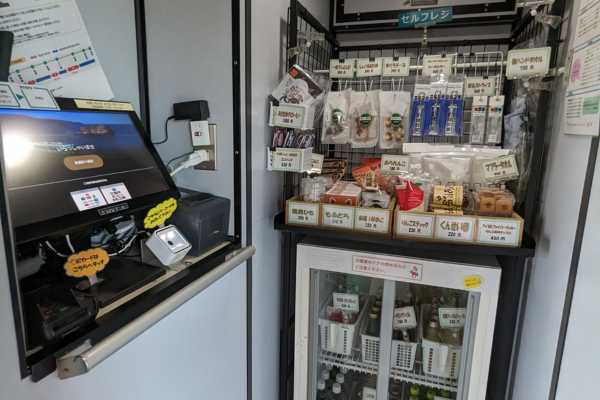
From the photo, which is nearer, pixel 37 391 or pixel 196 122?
pixel 37 391

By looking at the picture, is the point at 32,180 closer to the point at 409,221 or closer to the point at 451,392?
the point at 409,221

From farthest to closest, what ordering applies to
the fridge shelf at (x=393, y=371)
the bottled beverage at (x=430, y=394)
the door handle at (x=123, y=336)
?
the bottled beverage at (x=430, y=394) → the fridge shelf at (x=393, y=371) → the door handle at (x=123, y=336)

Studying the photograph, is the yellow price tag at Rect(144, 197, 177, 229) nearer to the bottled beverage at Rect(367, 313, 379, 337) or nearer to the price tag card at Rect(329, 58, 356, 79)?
the price tag card at Rect(329, 58, 356, 79)

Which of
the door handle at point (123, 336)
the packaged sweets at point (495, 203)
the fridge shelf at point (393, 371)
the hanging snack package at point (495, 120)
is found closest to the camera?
the door handle at point (123, 336)

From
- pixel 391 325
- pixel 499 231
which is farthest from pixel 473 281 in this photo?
pixel 391 325

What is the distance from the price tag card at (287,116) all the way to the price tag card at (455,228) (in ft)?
1.97

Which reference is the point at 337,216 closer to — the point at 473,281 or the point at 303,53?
the point at 473,281

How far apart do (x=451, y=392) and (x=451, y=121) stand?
1.17m

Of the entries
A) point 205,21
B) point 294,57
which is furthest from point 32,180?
point 294,57

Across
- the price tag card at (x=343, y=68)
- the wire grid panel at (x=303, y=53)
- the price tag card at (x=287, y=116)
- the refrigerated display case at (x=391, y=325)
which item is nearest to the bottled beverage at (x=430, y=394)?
the refrigerated display case at (x=391, y=325)

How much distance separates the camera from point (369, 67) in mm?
1397

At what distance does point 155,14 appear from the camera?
50.9 inches

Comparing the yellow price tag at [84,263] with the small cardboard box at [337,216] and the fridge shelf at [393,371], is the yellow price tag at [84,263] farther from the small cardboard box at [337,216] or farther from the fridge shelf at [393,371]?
the fridge shelf at [393,371]

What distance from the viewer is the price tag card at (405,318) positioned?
5.15ft
